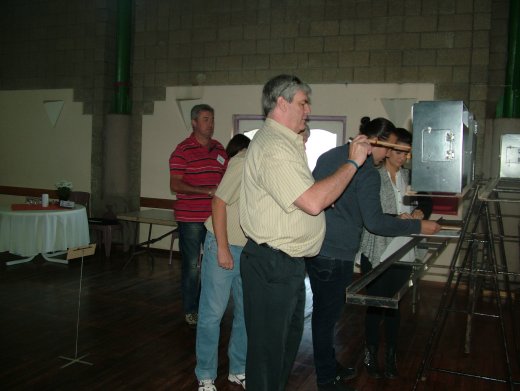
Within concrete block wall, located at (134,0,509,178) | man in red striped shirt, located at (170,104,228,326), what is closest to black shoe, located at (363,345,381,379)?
man in red striped shirt, located at (170,104,228,326)

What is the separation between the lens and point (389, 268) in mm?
2717

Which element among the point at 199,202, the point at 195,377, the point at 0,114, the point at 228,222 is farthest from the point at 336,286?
the point at 0,114

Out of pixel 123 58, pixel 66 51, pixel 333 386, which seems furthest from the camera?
pixel 66 51

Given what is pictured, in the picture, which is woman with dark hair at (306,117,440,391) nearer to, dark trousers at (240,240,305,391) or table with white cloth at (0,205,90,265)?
dark trousers at (240,240,305,391)

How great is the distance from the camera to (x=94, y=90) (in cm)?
658

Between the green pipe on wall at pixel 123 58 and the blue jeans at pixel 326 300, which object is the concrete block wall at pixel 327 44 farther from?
the blue jeans at pixel 326 300

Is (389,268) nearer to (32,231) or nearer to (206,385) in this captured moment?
(206,385)

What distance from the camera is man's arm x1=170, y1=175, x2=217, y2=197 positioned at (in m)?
3.38

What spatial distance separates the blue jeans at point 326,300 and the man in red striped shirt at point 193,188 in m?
1.19

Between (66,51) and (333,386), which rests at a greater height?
(66,51)

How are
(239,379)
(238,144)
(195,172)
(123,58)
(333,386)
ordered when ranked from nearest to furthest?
1. (333,386)
2. (239,379)
3. (238,144)
4. (195,172)
5. (123,58)

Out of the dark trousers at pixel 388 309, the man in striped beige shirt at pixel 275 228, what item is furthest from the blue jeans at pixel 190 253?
the man in striped beige shirt at pixel 275 228

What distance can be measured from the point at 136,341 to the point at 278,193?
2.00 meters

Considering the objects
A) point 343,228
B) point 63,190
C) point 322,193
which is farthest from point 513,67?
point 63,190
